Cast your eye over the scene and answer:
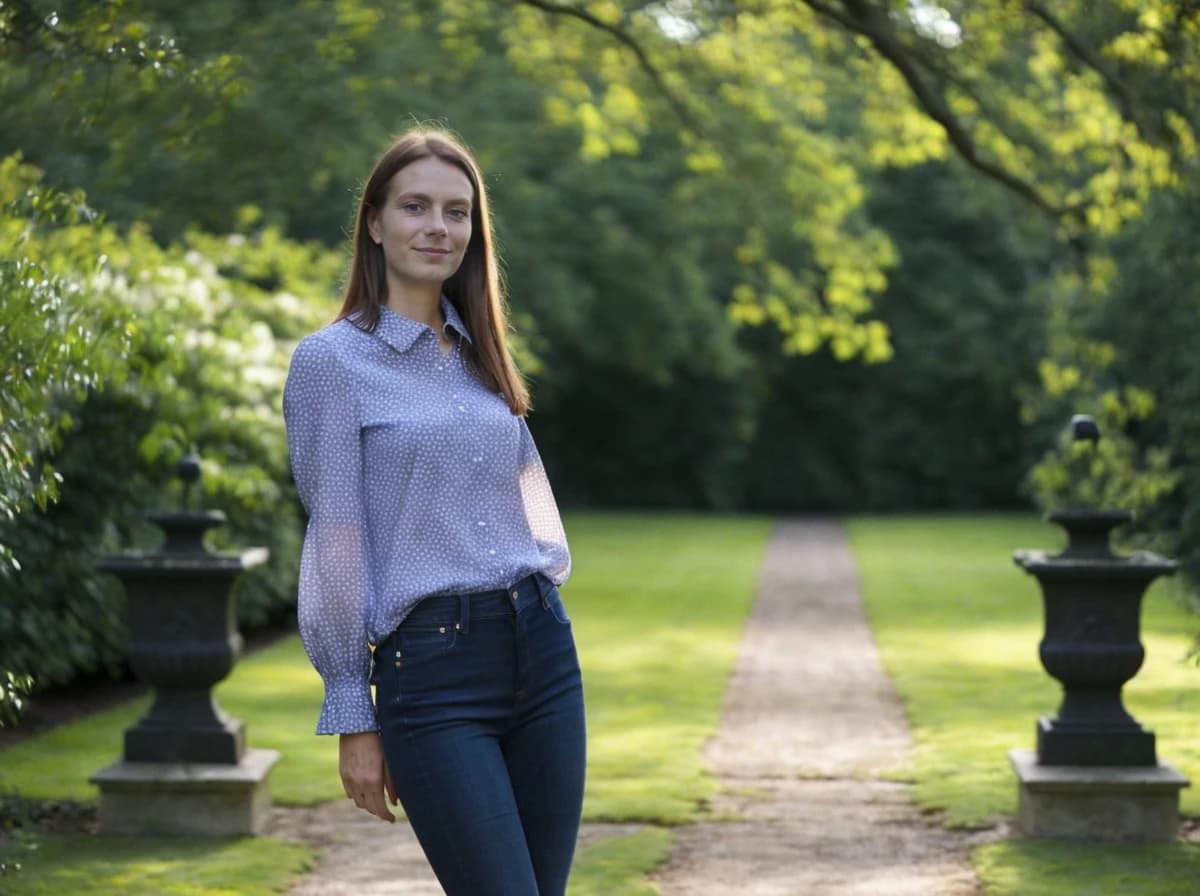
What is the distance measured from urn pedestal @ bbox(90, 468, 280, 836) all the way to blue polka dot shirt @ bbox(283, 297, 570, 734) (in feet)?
13.7

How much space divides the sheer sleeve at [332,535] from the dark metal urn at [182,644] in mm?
4275

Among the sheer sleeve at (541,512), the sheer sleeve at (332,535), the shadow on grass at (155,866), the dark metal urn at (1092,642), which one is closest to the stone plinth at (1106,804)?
the dark metal urn at (1092,642)

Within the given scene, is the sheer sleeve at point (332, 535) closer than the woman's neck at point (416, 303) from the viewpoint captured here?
Yes

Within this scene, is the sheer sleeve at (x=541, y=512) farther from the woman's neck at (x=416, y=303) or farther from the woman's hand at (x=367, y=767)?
the woman's hand at (x=367, y=767)

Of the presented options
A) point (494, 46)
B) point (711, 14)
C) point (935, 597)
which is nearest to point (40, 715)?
point (711, 14)

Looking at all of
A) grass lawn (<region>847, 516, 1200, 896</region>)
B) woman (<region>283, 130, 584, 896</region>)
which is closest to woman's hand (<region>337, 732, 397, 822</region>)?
woman (<region>283, 130, 584, 896</region>)

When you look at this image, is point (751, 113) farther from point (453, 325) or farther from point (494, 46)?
point (494, 46)

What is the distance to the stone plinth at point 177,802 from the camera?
691 cm

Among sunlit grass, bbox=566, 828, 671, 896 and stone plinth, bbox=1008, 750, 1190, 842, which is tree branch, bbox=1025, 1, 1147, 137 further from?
sunlit grass, bbox=566, 828, 671, 896

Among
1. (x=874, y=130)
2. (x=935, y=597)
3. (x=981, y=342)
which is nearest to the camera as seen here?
(x=874, y=130)

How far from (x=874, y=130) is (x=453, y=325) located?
430 inches

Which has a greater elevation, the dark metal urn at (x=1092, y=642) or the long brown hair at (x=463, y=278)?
the long brown hair at (x=463, y=278)

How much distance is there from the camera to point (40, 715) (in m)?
10.5

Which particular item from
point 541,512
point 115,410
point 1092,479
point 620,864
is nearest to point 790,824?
point 620,864
